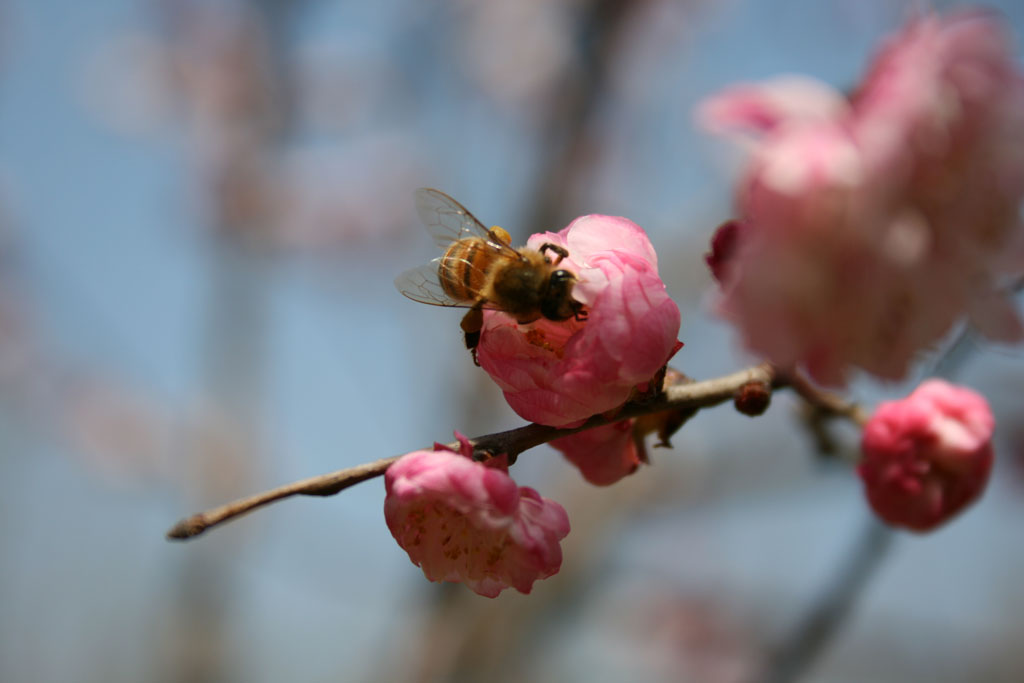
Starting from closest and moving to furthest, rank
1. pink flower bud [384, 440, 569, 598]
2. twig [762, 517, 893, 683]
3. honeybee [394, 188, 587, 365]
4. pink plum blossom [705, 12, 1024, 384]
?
1. pink plum blossom [705, 12, 1024, 384]
2. pink flower bud [384, 440, 569, 598]
3. honeybee [394, 188, 587, 365]
4. twig [762, 517, 893, 683]

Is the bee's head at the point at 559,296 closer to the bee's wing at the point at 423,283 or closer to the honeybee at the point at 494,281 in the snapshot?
the honeybee at the point at 494,281

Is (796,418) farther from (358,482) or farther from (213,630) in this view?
(213,630)

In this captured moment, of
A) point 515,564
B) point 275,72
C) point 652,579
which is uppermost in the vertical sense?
point 515,564

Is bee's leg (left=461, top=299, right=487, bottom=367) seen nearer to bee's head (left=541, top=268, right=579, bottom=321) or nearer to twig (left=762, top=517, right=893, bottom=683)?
bee's head (left=541, top=268, right=579, bottom=321)

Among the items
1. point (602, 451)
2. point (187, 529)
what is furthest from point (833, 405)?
point (187, 529)

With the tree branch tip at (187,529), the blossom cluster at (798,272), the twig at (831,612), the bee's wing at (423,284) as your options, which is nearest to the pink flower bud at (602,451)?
the blossom cluster at (798,272)

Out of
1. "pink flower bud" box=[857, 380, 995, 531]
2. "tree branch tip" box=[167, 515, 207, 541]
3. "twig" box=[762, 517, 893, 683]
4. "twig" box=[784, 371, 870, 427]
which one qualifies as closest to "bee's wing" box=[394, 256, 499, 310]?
"tree branch tip" box=[167, 515, 207, 541]

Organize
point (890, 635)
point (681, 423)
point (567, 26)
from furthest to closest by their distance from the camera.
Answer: point (567, 26) → point (890, 635) → point (681, 423)

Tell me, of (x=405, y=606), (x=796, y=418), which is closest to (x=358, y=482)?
(x=796, y=418)
